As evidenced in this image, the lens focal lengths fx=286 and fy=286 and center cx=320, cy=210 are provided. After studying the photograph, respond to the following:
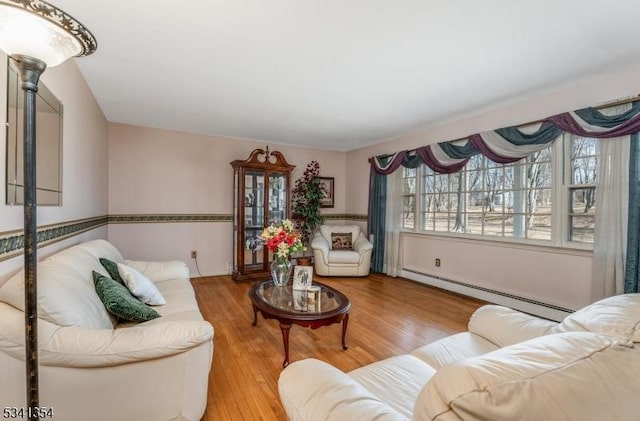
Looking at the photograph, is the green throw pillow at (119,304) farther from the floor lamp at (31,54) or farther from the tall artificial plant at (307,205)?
the tall artificial plant at (307,205)

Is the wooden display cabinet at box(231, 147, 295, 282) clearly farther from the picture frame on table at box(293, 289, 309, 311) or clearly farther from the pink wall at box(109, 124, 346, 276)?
the picture frame on table at box(293, 289, 309, 311)

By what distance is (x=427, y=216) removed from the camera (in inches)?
168

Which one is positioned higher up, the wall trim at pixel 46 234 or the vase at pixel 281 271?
the wall trim at pixel 46 234

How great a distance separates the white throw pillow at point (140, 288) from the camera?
6.39 ft

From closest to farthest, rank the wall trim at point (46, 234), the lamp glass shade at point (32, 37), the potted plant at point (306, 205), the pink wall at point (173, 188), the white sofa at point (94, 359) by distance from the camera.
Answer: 1. the lamp glass shade at point (32, 37)
2. the white sofa at point (94, 359)
3. the wall trim at point (46, 234)
4. the pink wall at point (173, 188)
5. the potted plant at point (306, 205)

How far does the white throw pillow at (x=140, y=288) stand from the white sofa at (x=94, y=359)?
0.45m

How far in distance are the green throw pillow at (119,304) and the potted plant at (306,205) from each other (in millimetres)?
3240

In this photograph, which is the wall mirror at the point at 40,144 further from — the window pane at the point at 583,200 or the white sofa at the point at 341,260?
the window pane at the point at 583,200

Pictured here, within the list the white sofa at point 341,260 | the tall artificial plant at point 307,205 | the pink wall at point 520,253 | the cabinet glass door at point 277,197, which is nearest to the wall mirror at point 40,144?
the cabinet glass door at point 277,197

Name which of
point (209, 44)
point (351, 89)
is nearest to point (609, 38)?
point (351, 89)

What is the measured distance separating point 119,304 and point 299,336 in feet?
4.52

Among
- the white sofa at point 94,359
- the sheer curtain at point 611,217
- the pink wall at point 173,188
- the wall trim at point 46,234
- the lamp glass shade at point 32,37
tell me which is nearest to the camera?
the lamp glass shade at point 32,37

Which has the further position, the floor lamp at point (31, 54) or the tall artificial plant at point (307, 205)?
the tall artificial plant at point (307, 205)

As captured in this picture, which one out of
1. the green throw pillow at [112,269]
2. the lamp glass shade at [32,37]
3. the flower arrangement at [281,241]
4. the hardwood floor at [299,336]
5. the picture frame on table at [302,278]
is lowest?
the hardwood floor at [299,336]
